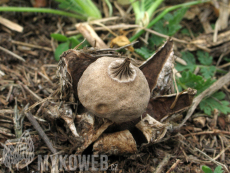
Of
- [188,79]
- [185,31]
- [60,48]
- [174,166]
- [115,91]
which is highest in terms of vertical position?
[185,31]

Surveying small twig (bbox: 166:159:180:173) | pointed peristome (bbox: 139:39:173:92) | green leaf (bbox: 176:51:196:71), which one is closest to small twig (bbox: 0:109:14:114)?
pointed peristome (bbox: 139:39:173:92)

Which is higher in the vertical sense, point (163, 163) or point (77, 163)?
point (77, 163)

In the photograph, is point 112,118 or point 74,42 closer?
point 112,118

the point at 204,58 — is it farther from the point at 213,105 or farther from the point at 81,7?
the point at 81,7

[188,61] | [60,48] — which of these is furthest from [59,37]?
[188,61]

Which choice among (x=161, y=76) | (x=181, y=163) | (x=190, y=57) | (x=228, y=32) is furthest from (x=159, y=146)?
(x=228, y=32)

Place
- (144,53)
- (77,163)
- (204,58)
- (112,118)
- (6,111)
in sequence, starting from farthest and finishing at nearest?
(204,58) → (144,53) → (6,111) → (77,163) → (112,118)

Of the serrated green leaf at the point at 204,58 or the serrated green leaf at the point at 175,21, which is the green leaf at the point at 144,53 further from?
the serrated green leaf at the point at 204,58

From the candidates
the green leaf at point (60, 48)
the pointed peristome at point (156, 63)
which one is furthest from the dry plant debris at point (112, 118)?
the green leaf at point (60, 48)
